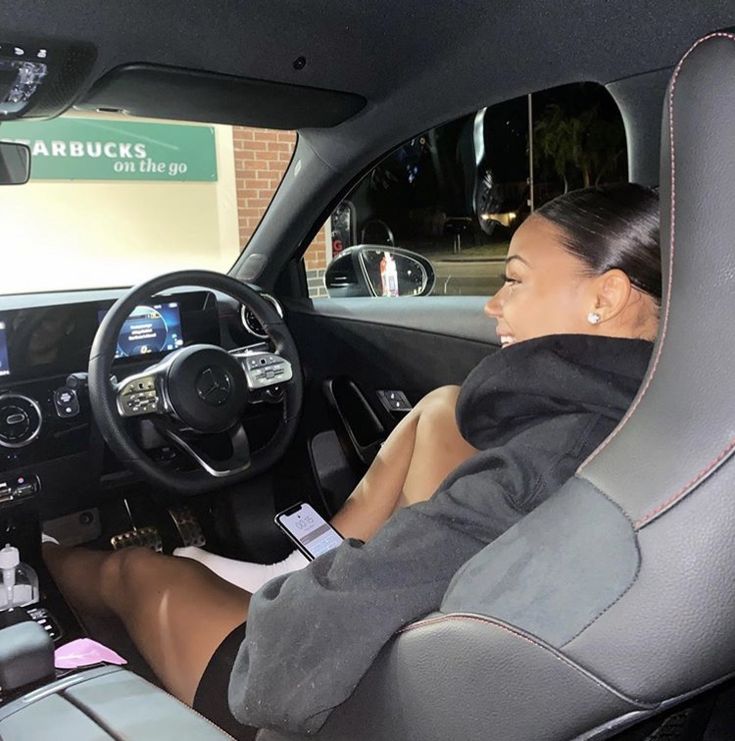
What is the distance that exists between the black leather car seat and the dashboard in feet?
4.58

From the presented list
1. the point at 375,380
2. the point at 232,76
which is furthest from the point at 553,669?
the point at 375,380

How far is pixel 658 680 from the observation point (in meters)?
0.75

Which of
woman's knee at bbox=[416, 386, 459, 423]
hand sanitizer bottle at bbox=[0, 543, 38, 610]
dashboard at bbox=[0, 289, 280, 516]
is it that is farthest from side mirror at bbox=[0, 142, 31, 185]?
woman's knee at bbox=[416, 386, 459, 423]

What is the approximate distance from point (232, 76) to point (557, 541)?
162 centimetres

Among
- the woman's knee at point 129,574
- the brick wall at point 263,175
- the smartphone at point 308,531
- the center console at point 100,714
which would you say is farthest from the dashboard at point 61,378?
the center console at point 100,714

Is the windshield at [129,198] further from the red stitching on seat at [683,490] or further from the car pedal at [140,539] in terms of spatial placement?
the red stitching on seat at [683,490]

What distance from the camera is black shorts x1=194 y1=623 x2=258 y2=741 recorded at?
144 cm

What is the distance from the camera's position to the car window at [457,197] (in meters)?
2.54

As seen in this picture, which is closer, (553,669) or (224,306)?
(553,669)

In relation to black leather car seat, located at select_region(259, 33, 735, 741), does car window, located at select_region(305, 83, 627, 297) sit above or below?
above

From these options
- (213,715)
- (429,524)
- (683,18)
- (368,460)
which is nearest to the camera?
(429,524)

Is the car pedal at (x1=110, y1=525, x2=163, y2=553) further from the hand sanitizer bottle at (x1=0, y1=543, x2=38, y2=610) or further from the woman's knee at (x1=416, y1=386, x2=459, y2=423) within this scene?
the woman's knee at (x1=416, y1=386, x2=459, y2=423)

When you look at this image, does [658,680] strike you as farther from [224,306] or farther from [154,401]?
[224,306]

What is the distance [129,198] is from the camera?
4039 millimetres
